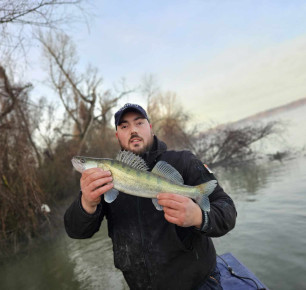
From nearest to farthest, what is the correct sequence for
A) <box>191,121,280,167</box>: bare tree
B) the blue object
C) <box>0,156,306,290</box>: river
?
the blue object → <box>0,156,306,290</box>: river → <box>191,121,280,167</box>: bare tree

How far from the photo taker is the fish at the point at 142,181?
2051 millimetres

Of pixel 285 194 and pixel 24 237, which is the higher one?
pixel 285 194

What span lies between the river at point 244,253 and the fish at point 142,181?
10.3ft

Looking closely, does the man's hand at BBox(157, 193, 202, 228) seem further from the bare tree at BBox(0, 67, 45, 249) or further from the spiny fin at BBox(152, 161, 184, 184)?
the bare tree at BBox(0, 67, 45, 249)

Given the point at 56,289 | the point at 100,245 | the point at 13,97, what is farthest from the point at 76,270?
the point at 13,97

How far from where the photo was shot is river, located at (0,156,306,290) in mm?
4531

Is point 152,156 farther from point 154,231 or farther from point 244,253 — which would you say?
point 244,253

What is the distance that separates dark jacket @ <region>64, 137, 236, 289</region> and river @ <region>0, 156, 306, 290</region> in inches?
106

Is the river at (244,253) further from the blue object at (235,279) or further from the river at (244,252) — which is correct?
the blue object at (235,279)

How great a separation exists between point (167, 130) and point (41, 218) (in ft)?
51.8

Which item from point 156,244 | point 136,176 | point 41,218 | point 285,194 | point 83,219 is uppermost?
point 136,176

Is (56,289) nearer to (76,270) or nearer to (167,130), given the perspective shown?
(76,270)

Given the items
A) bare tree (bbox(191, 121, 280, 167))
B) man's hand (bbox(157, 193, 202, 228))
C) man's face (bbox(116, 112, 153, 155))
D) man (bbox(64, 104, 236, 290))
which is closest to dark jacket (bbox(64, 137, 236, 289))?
man (bbox(64, 104, 236, 290))

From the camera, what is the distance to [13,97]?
6.80 m
